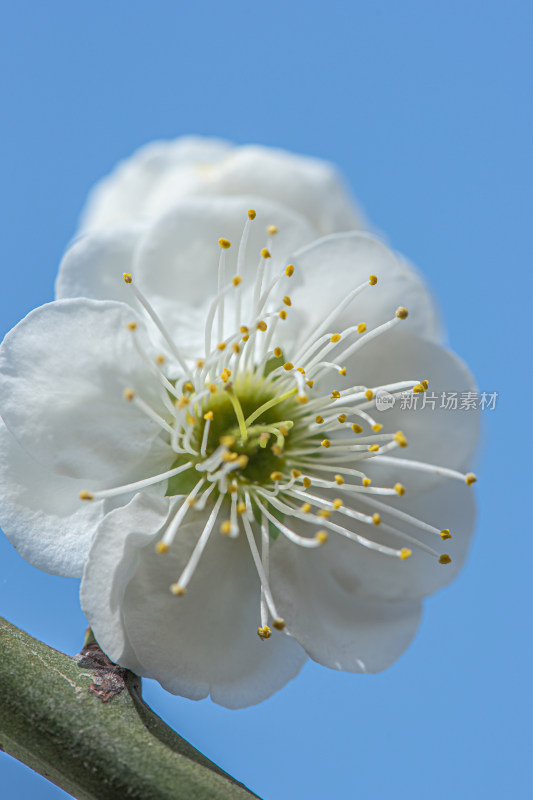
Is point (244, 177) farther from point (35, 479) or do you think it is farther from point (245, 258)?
point (35, 479)

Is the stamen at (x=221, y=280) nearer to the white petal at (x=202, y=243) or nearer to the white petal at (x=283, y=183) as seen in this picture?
the white petal at (x=202, y=243)

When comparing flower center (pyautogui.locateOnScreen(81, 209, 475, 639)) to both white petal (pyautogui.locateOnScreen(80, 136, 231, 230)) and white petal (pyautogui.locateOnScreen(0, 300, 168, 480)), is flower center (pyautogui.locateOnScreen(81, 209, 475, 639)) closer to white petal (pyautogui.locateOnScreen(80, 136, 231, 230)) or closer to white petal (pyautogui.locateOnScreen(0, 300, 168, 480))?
white petal (pyautogui.locateOnScreen(0, 300, 168, 480))

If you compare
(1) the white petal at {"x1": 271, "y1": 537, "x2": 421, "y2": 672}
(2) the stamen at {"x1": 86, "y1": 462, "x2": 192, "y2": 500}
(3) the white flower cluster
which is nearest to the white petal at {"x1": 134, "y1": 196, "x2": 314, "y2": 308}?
(3) the white flower cluster

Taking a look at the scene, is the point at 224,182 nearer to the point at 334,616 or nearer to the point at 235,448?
the point at 235,448

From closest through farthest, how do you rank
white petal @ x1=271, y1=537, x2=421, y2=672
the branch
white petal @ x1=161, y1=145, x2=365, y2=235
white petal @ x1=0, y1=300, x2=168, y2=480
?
1. the branch
2. white petal @ x1=0, y1=300, x2=168, y2=480
3. white petal @ x1=271, y1=537, x2=421, y2=672
4. white petal @ x1=161, y1=145, x2=365, y2=235

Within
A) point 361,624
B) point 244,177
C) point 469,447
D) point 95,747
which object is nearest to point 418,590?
point 361,624

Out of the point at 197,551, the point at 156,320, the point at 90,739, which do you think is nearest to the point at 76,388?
the point at 156,320
